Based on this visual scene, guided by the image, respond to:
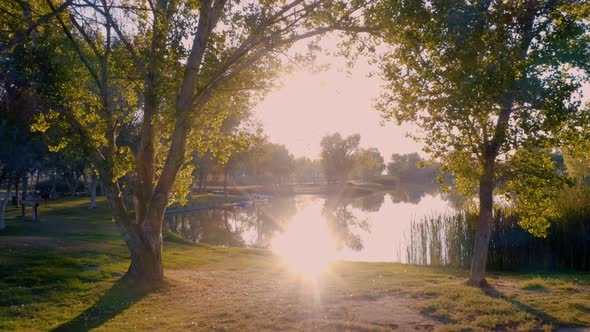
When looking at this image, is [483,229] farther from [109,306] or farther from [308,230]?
[308,230]

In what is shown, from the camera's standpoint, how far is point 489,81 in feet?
29.4

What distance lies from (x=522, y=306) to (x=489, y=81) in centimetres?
474

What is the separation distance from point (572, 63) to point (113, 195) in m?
11.5

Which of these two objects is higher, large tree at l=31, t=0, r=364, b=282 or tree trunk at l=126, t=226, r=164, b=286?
large tree at l=31, t=0, r=364, b=282

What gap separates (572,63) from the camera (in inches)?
365

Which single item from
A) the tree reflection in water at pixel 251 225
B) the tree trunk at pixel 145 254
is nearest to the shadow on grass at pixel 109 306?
the tree trunk at pixel 145 254

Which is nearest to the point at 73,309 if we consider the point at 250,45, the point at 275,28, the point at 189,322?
the point at 189,322

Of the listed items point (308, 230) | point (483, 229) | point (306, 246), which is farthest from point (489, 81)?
point (308, 230)

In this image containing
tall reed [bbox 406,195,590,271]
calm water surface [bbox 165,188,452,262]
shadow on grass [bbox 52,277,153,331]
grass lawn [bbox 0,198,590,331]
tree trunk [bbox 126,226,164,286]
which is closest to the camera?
grass lawn [bbox 0,198,590,331]

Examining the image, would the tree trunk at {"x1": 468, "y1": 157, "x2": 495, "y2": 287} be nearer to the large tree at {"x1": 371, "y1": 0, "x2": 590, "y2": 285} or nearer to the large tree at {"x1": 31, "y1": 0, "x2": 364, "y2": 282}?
the large tree at {"x1": 371, "y1": 0, "x2": 590, "y2": 285}

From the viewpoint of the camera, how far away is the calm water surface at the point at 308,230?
88.1ft

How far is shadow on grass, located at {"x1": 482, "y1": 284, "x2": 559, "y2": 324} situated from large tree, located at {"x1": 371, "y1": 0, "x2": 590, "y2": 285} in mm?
478

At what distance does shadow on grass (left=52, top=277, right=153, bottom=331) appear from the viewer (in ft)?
29.4

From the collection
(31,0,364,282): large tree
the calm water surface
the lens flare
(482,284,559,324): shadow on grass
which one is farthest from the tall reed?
(31,0,364,282): large tree
